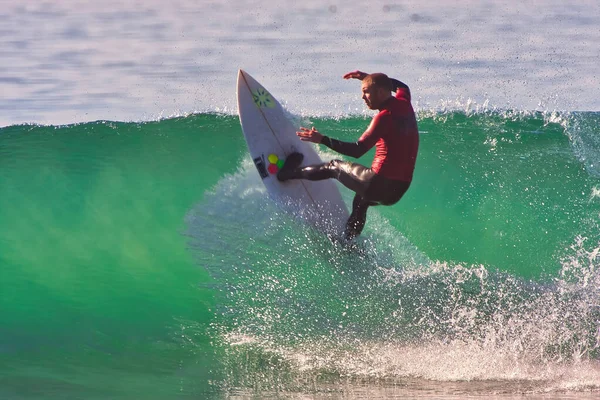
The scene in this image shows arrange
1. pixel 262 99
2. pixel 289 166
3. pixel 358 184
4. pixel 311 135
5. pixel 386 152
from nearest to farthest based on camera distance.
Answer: pixel 311 135 < pixel 386 152 < pixel 358 184 < pixel 289 166 < pixel 262 99

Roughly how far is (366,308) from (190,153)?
341cm

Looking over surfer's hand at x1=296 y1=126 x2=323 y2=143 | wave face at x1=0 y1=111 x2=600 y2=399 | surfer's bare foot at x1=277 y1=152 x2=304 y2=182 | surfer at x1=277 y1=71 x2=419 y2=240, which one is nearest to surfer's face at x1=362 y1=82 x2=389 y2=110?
surfer at x1=277 y1=71 x2=419 y2=240

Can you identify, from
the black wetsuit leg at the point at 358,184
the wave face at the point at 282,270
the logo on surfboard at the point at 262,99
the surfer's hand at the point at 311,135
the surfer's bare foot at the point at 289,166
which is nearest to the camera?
the surfer's hand at the point at 311,135

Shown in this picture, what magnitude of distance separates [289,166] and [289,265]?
849 millimetres

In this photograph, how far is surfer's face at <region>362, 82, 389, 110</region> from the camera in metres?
5.76

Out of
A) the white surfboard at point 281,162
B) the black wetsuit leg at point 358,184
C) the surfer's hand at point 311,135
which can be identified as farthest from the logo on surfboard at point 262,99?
the surfer's hand at point 311,135

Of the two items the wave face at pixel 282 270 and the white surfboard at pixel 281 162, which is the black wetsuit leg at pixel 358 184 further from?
the wave face at pixel 282 270

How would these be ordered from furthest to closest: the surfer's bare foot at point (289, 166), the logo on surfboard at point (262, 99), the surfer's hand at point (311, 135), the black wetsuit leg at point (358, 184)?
the logo on surfboard at point (262, 99) < the surfer's bare foot at point (289, 166) < the black wetsuit leg at point (358, 184) < the surfer's hand at point (311, 135)

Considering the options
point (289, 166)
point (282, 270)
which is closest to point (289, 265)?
point (282, 270)

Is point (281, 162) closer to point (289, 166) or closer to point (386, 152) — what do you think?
point (289, 166)

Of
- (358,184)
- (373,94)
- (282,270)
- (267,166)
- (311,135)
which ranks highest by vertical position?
(373,94)

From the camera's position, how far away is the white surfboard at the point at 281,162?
6672 millimetres

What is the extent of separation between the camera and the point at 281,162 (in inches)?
264

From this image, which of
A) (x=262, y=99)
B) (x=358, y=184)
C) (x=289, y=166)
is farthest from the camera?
(x=262, y=99)
